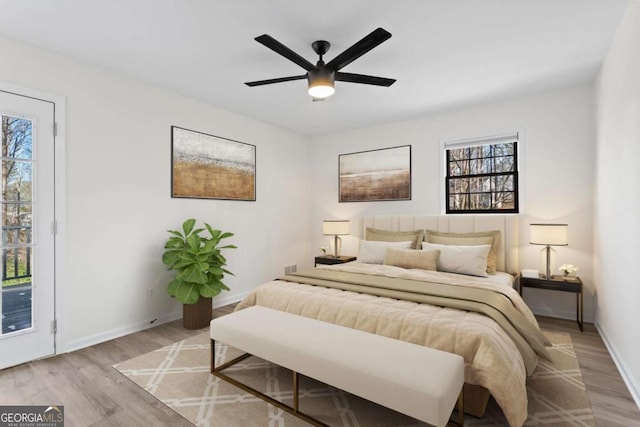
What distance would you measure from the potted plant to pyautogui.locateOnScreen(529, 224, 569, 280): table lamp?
3452 mm

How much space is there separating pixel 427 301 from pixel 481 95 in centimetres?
277

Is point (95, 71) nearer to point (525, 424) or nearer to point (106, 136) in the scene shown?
point (106, 136)

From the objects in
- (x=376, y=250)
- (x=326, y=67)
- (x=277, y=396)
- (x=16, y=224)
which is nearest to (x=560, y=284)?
(x=376, y=250)

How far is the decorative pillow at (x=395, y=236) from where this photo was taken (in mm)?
4121

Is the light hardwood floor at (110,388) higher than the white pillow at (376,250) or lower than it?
lower

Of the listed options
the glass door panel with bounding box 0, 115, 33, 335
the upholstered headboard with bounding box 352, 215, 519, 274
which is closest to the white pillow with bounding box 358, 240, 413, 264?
the upholstered headboard with bounding box 352, 215, 519, 274

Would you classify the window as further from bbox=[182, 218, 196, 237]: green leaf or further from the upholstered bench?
bbox=[182, 218, 196, 237]: green leaf

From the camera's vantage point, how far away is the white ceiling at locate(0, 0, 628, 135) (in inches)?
86.3

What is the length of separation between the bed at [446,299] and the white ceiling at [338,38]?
176 cm

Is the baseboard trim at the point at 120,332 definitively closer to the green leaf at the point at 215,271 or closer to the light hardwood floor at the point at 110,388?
the light hardwood floor at the point at 110,388

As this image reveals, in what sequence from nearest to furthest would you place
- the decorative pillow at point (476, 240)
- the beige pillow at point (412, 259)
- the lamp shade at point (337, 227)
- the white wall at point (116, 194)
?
the white wall at point (116, 194)
the beige pillow at point (412, 259)
the decorative pillow at point (476, 240)
the lamp shade at point (337, 227)

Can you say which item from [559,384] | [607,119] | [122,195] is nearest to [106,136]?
[122,195]

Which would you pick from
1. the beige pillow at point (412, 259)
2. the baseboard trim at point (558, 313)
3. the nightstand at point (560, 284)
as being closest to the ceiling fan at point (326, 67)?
the beige pillow at point (412, 259)

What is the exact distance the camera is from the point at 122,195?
3252mm
